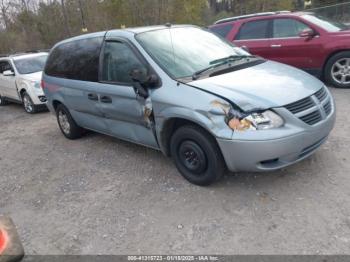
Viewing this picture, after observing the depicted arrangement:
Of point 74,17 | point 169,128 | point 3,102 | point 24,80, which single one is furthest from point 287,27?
point 74,17

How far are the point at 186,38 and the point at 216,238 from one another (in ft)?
8.47

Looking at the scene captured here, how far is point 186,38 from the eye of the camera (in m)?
4.63

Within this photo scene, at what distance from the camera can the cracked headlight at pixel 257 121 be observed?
3.39 meters

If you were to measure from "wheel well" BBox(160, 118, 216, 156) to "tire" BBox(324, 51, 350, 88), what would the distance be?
4.73m

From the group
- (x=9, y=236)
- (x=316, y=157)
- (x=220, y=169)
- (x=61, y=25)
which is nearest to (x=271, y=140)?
(x=220, y=169)

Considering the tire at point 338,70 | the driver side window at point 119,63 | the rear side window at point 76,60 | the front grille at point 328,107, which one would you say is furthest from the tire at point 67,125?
the tire at point 338,70

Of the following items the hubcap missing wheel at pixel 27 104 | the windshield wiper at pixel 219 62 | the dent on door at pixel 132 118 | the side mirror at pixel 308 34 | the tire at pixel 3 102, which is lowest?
the tire at pixel 3 102

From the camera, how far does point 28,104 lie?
30.8 feet

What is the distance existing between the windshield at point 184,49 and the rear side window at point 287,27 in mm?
3466

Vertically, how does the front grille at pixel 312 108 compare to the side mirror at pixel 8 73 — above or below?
above

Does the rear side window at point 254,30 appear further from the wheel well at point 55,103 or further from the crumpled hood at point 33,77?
the crumpled hood at point 33,77

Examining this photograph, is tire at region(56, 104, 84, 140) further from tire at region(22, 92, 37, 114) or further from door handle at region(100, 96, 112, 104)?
tire at region(22, 92, 37, 114)

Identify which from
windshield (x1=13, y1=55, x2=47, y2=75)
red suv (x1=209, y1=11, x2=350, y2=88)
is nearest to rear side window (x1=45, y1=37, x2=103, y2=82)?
windshield (x1=13, y1=55, x2=47, y2=75)

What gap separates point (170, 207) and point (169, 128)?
2.94 ft
